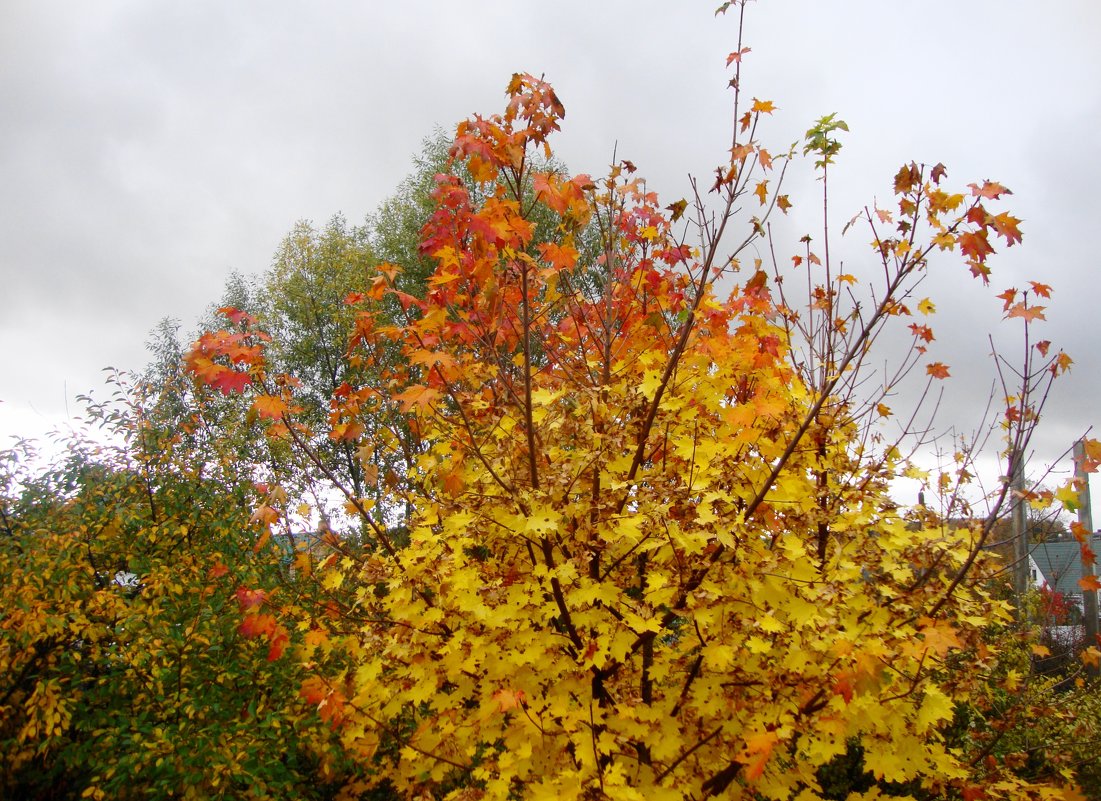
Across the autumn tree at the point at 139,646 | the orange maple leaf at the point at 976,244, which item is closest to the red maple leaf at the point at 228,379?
the autumn tree at the point at 139,646

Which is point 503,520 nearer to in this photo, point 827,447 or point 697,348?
point 697,348

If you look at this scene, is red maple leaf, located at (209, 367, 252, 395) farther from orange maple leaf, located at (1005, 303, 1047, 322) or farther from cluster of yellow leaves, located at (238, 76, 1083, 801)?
orange maple leaf, located at (1005, 303, 1047, 322)

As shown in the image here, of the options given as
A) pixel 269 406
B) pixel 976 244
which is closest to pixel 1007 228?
pixel 976 244

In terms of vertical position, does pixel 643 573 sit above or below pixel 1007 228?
below

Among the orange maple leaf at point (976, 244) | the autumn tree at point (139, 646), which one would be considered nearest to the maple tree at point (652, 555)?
the orange maple leaf at point (976, 244)

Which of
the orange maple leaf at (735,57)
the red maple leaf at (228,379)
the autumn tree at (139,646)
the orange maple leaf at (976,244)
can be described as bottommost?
the autumn tree at (139,646)

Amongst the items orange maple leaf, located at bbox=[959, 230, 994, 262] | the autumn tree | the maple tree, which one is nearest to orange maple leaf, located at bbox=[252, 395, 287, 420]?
the maple tree

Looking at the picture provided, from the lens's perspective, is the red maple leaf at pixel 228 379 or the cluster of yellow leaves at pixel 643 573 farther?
the red maple leaf at pixel 228 379

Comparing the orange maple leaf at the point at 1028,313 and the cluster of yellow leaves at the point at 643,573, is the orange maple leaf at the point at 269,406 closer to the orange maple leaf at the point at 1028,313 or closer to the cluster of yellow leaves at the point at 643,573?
the cluster of yellow leaves at the point at 643,573

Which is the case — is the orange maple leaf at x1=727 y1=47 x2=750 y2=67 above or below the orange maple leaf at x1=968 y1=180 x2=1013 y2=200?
above

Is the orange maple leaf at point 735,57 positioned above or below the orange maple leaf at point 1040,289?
above

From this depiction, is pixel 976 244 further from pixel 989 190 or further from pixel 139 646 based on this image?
pixel 139 646

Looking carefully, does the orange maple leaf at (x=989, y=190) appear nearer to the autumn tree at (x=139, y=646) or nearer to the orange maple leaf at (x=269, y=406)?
the orange maple leaf at (x=269, y=406)

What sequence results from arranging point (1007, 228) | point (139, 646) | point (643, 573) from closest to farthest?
point (1007, 228) → point (643, 573) → point (139, 646)
